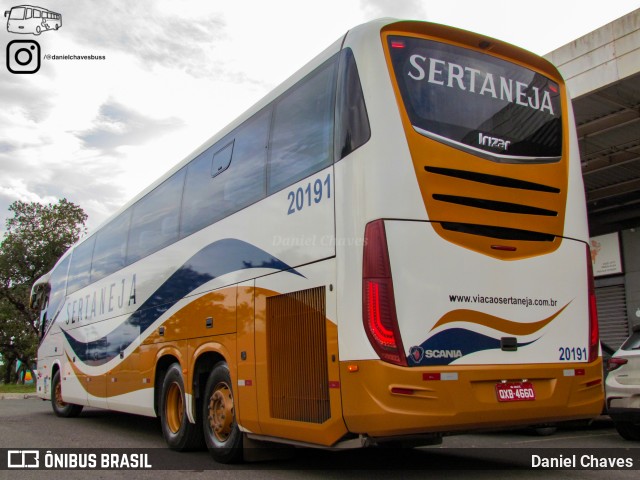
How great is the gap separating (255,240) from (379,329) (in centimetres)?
221

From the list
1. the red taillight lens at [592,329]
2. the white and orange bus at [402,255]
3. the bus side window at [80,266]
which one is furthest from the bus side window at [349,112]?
the bus side window at [80,266]

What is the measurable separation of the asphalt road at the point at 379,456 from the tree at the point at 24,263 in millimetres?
30061

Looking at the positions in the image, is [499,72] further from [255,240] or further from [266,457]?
[266,457]

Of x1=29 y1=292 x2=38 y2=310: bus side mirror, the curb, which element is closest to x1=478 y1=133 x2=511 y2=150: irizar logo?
x1=29 y1=292 x2=38 y2=310: bus side mirror

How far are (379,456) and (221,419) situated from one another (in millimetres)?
1837

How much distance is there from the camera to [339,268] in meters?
5.36

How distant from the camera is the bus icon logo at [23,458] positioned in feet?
23.3

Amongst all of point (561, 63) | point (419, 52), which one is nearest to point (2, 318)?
point (561, 63)

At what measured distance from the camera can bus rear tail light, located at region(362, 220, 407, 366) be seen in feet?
16.2

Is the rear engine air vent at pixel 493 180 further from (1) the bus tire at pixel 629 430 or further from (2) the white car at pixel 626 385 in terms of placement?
(1) the bus tire at pixel 629 430

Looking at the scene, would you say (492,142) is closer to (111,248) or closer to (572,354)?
(572,354)

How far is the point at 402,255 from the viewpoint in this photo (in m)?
5.15

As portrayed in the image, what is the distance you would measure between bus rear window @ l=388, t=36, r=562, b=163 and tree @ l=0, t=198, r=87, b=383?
3721 cm

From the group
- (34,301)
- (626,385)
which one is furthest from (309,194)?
(34,301)
